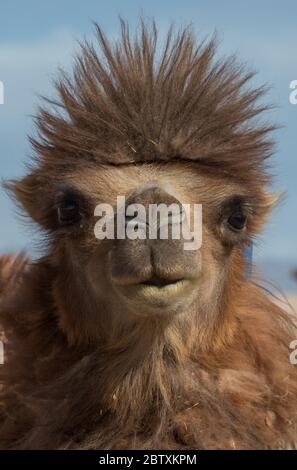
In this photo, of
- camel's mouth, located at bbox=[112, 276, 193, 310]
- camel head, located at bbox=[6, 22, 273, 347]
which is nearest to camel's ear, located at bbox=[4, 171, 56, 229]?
camel head, located at bbox=[6, 22, 273, 347]

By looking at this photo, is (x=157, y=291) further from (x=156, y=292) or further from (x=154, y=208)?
(x=154, y=208)

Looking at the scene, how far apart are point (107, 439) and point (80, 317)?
2.29ft

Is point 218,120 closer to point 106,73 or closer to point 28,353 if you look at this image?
point 106,73

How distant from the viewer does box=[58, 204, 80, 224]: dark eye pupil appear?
241 inches

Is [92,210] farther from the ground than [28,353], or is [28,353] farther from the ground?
[92,210]

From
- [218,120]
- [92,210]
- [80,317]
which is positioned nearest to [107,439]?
[80,317]

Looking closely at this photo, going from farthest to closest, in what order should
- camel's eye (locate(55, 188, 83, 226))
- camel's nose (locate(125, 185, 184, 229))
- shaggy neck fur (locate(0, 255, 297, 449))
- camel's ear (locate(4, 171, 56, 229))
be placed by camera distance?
camel's ear (locate(4, 171, 56, 229)) → camel's eye (locate(55, 188, 83, 226)) → shaggy neck fur (locate(0, 255, 297, 449)) → camel's nose (locate(125, 185, 184, 229))

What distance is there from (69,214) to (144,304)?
2.52 ft

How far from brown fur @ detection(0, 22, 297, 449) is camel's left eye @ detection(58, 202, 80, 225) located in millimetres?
56

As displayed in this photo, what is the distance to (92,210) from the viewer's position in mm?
6027

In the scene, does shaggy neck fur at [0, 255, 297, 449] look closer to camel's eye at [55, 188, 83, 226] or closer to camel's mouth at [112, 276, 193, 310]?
camel's mouth at [112, 276, 193, 310]

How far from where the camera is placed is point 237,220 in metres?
6.18

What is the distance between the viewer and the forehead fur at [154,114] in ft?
20.1

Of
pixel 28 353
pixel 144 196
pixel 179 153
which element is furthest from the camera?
pixel 28 353
